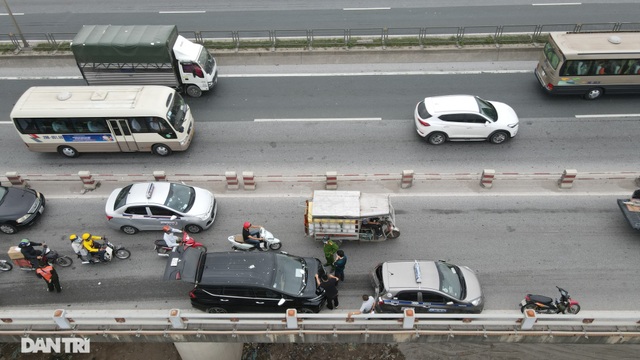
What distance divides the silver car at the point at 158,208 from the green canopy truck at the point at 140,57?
714 cm

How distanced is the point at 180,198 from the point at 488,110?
13.0 m

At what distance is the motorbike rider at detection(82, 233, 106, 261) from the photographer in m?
15.0

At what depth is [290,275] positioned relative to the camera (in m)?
14.0

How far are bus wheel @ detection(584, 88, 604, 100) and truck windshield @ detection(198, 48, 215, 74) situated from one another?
1782cm

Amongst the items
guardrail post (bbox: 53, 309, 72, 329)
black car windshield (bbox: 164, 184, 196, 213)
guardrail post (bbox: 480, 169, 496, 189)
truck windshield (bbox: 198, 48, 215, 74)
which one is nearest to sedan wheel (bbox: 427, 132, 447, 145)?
guardrail post (bbox: 480, 169, 496, 189)

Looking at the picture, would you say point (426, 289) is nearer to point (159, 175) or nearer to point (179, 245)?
point (179, 245)

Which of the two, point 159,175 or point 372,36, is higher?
point 372,36

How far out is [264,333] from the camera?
42.3ft

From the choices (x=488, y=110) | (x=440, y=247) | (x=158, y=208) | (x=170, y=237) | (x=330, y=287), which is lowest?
(x=170, y=237)

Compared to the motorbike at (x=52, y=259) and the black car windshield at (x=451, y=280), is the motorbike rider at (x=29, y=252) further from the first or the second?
the black car windshield at (x=451, y=280)

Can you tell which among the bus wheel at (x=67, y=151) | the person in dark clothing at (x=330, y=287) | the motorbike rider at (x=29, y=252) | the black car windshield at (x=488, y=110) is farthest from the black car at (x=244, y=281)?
the black car windshield at (x=488, y=110)

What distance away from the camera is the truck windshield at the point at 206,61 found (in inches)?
865

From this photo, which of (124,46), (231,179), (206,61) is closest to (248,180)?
(231,179)

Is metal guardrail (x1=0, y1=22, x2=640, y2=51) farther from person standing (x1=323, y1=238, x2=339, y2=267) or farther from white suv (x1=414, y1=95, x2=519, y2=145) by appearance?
person standing (x1=323, y1=238, x2=339, y2=267)
